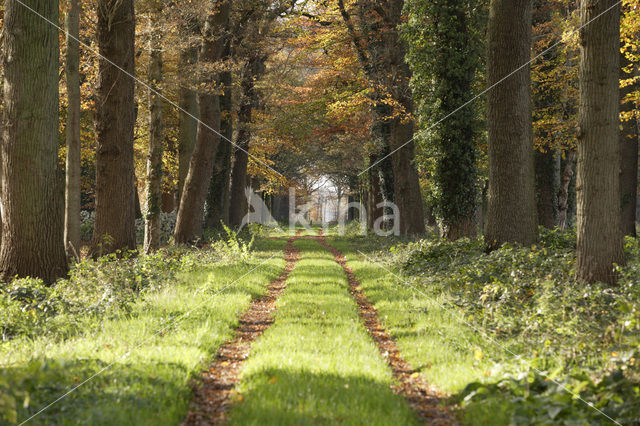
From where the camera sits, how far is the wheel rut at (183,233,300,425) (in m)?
5.27

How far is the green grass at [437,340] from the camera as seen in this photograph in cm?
594

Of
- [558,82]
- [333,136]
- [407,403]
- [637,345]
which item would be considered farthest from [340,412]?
[333,136]

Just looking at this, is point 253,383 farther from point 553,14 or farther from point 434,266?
point 553,14

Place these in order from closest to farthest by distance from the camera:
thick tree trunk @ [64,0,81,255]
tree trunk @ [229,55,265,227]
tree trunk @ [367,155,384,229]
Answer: thick tree trunk @ [64,0,81,255] → tree trunk @ [229,55,265,227] → tree trunk @ [367,155,384,229]

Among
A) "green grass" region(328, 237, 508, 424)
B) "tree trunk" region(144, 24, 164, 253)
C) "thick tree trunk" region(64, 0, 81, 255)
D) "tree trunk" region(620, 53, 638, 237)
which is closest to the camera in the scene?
"green grass" region(328, 237, 508, 424)

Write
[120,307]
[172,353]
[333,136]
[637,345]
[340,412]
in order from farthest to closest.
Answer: [333,136], [120,307], [172,353], [637,345], [340,412]

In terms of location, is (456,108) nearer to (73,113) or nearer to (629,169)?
(629,169)

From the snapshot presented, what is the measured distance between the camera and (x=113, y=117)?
44.0 ft

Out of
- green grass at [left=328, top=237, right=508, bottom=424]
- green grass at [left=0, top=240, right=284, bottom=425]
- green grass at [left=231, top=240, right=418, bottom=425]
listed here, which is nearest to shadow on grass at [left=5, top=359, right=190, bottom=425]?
green grass at [left=0, top=240, right=284, bottom=425]

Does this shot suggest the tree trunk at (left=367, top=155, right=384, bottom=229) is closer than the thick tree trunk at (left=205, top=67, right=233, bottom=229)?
No

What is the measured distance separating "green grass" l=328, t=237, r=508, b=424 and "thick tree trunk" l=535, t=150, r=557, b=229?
11.2m

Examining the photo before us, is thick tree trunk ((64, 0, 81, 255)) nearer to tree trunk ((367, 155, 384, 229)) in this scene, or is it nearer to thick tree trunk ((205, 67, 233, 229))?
thick tree trunk ((205, 67, 233, 229))

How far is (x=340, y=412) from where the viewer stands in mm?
5020

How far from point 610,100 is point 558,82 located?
12766 millimetres
